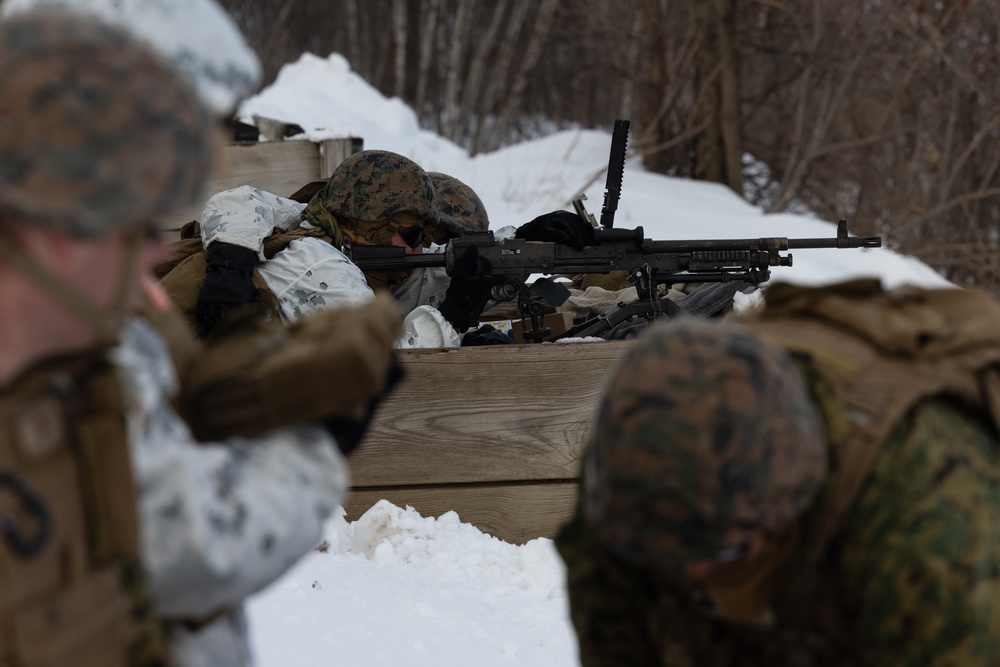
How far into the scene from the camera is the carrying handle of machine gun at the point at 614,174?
5.90 meters

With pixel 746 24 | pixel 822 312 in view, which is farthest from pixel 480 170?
pixel 822 312

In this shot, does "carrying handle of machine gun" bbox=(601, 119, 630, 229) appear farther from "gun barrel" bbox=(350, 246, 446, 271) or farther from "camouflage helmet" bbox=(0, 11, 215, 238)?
"camouflage helmet" bbox=(0, 11, 215, 238)

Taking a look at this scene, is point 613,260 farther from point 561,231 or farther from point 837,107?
point 837,107

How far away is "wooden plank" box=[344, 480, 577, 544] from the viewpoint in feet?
16.1

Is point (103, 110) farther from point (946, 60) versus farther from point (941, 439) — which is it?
point (946, 60)

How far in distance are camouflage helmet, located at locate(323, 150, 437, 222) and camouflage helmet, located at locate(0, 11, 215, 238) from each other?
12.7ft

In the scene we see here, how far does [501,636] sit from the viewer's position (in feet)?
13.2

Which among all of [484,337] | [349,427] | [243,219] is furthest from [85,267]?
[484,337]

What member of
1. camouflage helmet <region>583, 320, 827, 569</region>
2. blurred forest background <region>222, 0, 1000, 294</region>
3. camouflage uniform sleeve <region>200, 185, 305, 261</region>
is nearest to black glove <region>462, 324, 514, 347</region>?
camouflage uniform sleeve <region>200, 185, 305, 261</region>

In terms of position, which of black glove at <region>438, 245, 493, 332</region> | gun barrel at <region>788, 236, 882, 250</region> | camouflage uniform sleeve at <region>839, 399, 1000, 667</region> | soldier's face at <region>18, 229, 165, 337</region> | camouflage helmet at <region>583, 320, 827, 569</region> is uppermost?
soldier's face at <region>18, 229, 165, 337</region>

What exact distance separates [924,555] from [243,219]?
3.58 meters

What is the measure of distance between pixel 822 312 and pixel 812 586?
41 centimetres

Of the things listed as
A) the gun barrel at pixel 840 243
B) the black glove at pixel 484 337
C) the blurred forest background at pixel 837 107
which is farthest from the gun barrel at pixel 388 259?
the blurred forest background at pixel 837 107

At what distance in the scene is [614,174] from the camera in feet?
19.4
